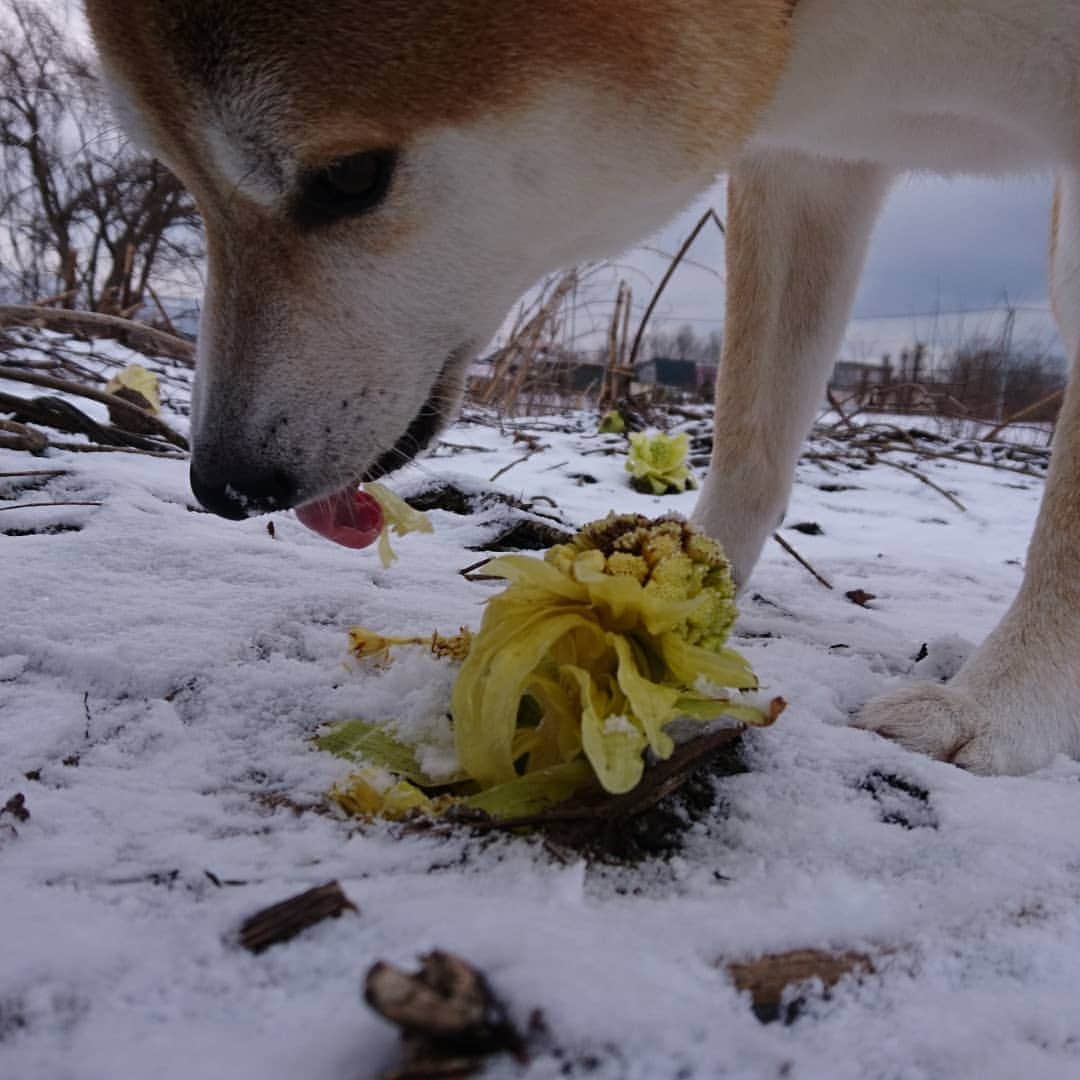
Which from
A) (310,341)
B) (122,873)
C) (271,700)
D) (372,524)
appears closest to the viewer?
(122,873)

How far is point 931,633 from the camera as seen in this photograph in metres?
1.67

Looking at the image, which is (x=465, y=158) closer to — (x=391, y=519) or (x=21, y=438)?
(x=391, y=519)

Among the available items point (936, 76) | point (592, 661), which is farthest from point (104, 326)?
point (592, 661)

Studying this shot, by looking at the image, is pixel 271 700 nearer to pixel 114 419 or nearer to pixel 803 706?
pixel 803 706

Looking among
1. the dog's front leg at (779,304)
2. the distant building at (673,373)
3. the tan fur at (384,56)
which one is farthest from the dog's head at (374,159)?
the distant building at (673,373)

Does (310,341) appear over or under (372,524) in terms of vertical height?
over

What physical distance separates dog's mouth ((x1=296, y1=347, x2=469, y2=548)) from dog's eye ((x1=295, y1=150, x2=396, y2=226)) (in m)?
0.28

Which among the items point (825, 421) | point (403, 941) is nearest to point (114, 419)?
point (403, 941)

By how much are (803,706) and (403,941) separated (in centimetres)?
66

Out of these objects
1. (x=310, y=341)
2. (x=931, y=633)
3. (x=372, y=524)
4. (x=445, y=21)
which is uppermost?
(x=445, y=21)

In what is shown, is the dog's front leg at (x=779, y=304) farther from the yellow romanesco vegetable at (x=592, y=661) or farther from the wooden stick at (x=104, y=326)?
the wooden stick at (x=104, y=326)

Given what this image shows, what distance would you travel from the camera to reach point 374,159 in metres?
1.13

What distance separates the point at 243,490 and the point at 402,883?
0.70 metres

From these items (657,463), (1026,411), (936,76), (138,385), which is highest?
(936,76)
